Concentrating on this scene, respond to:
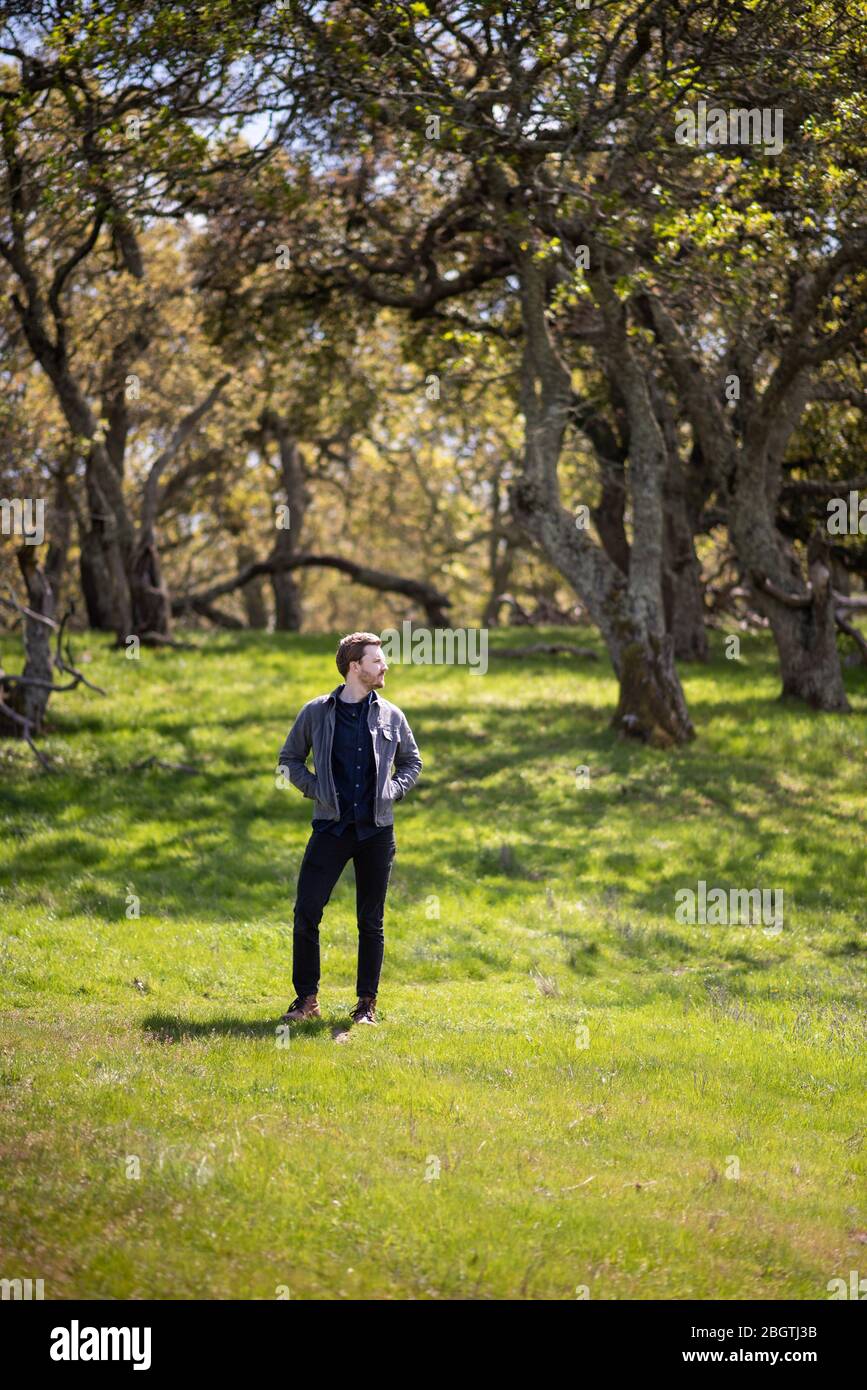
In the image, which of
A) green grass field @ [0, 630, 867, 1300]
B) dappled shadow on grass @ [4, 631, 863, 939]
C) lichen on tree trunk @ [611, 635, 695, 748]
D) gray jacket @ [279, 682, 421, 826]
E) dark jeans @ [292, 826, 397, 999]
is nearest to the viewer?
green grass field @ [0, 630, 867, 1300]

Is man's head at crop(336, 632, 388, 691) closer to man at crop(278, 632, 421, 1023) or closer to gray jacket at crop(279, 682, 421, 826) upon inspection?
man at crop(278, 632, 421, 1023)

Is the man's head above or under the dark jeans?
above

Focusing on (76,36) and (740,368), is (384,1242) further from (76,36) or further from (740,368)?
(740,368)

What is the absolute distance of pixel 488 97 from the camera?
15914 millimetres

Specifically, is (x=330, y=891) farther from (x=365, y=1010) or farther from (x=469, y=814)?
(x=469, y=814)

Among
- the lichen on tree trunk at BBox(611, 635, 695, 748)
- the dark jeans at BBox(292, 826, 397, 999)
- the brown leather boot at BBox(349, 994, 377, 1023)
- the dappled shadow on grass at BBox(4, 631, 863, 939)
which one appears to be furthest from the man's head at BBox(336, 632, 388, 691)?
the lichen on tree trunk at BBox(611, 635, 695, 748)

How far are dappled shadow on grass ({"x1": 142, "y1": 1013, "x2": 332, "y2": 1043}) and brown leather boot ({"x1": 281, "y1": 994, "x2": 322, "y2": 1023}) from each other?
63 mm

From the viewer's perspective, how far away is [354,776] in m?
8.98

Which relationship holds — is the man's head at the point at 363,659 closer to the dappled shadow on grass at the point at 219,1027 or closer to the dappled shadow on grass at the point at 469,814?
the dappled shadow on grass at the point at 219,1027

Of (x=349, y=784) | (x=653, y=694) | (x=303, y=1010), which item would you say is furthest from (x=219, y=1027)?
(x=653, y=694)

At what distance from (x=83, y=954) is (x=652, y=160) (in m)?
11.7

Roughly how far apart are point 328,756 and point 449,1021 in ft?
7.92

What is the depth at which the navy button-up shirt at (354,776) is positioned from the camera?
353 inches

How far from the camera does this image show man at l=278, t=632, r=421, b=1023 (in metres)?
8.97
